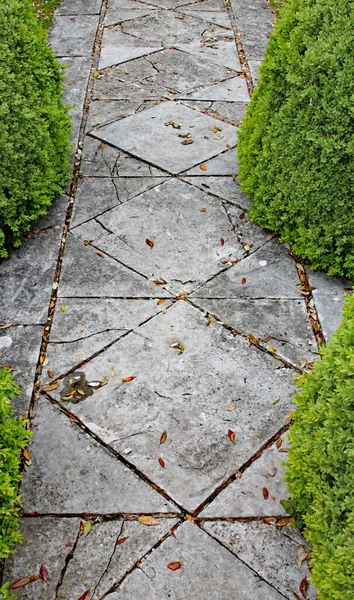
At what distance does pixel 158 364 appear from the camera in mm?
3268

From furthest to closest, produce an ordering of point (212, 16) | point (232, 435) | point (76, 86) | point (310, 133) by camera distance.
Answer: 1. point (212, 16)
2. point (76, 86)
3. point (310, 133)
4. point (232, 435)

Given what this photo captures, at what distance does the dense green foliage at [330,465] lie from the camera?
1.99 metres

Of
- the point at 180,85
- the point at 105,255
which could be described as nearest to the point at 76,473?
the point at 105,255

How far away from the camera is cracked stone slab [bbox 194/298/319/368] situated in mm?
3377

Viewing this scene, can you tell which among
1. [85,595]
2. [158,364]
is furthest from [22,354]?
[85,595]

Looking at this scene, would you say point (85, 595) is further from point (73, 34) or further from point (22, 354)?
point (73, 34)

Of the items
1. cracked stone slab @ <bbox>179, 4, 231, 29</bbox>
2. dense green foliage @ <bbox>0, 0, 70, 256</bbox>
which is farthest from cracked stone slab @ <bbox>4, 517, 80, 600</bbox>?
cracked stone slab @ <bbox>179, 4, 231, 29</bbox>

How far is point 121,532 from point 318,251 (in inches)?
86.8

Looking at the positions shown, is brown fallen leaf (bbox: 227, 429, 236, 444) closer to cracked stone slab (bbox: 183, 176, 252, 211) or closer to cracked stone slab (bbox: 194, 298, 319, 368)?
cracked stone slab (bbox: 194, 298, 319, 368)

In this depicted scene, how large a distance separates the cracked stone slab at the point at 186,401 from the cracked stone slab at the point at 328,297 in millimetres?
495

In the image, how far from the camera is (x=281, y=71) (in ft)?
12.4

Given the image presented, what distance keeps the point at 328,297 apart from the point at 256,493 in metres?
1.55

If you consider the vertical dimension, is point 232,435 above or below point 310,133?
below

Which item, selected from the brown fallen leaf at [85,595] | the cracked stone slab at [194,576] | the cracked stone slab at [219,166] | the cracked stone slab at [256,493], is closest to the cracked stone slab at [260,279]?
the cracked stone slab at [219,166]
